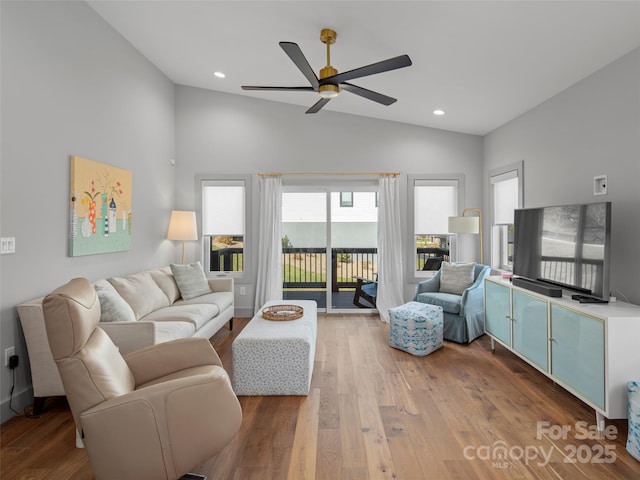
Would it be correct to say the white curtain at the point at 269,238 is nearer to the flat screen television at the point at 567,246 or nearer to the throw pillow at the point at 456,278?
the throw pillow at the point at 456,278

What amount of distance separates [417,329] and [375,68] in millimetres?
2567

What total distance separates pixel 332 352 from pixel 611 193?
9.51 ft

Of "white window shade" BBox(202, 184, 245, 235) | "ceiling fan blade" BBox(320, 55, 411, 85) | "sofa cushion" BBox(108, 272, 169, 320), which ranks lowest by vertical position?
"sofa cushion" BBox(108, 272, 169, 320)

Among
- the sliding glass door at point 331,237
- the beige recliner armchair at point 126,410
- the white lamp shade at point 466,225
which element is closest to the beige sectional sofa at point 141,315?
the beige recliner armchair at point 126,410

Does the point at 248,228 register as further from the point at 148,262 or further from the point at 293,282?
the point at 148,262

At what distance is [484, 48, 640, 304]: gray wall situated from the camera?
264 cm

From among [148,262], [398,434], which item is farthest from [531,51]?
[148,262]

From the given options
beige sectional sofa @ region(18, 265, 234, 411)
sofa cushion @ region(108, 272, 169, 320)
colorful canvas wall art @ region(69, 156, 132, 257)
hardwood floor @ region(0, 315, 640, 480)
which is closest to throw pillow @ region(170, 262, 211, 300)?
beige sectional sofa @ region(18, 265, 234, 411)

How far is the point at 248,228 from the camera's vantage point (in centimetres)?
536

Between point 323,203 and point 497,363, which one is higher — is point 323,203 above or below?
above

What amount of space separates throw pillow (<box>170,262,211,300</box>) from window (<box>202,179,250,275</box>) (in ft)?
3.04

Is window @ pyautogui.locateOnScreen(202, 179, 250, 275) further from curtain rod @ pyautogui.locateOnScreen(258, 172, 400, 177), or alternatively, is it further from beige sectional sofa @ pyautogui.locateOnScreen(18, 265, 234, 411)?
beige sectional sofa @ pyautogui.locateOnScreen(18, 265, 234, 411)

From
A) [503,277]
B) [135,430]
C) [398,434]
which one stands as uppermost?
[503,277]

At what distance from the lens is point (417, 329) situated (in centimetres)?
370
